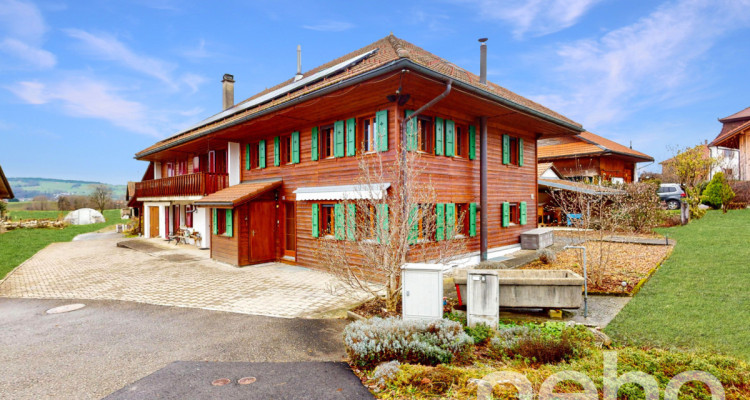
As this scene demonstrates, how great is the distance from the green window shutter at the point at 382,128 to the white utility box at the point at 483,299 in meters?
4.85

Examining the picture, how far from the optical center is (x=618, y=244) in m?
14.3

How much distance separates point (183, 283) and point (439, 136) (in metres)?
8.47

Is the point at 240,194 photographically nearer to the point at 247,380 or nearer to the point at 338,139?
the point at 338,139

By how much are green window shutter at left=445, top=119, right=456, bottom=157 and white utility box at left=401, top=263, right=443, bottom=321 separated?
595 cm

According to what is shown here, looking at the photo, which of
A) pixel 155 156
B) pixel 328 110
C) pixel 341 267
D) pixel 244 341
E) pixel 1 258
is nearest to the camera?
pixel 244 341

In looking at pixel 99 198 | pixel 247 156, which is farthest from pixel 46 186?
pixel 247 156

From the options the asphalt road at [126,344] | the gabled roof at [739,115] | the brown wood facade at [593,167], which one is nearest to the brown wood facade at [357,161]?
the asphalt road at [126,344]

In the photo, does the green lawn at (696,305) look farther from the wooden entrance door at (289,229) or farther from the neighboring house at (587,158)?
the neighboring house at (587,158)

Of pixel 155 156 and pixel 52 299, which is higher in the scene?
pixel 155 156

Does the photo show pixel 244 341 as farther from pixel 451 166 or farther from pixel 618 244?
pixel 618 244

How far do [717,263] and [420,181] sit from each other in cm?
807

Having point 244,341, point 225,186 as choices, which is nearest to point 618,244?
point 244,341

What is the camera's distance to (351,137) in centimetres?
1061

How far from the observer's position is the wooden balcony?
51.3ft
